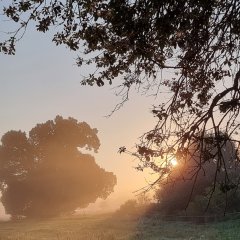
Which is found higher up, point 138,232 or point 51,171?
point 51,171

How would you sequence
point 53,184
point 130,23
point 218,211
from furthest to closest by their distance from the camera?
point 53,184
point 218,211
point 130,23

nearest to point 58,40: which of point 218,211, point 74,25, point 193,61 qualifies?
point 74,25

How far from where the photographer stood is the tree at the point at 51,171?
68188 mm

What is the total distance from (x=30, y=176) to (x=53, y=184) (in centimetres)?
507

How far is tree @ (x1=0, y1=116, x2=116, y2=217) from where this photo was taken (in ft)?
224

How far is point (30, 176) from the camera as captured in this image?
70500 mm

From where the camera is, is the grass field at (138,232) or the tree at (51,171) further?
the tree at (51,171)

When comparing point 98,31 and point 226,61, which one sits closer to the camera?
point 98,31

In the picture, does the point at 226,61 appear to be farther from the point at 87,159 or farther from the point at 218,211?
the point at 87,159

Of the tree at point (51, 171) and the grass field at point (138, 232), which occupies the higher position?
the tree at point (51, 171)

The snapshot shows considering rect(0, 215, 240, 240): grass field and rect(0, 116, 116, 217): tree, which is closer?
rect(0, 215, 240, 240): grass field

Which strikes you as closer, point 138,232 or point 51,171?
point 138,232

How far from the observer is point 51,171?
69.8 metres

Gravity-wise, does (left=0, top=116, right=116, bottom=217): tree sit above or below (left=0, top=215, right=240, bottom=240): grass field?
above
